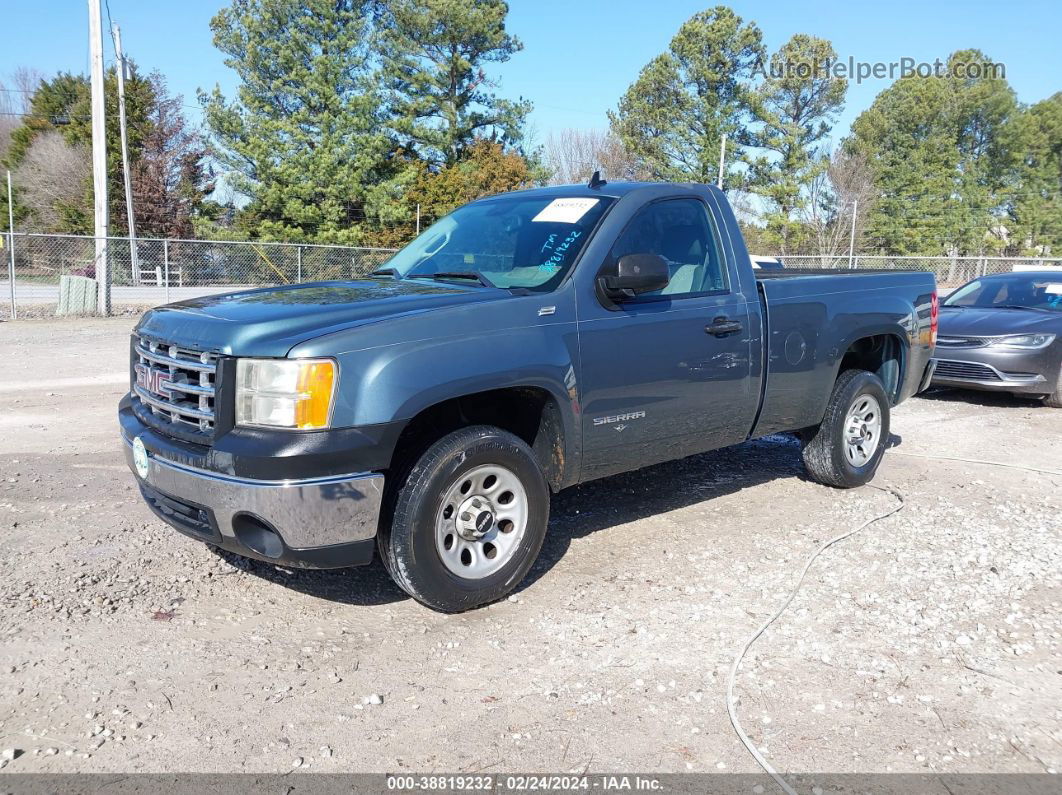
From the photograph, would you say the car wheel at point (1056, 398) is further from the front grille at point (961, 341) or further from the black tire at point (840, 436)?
the black tire at point (840, 436)

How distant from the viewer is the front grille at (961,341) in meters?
10.0

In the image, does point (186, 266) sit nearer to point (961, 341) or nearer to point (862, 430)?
point (961, 341)

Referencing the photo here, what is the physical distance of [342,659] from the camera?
3.66 meters

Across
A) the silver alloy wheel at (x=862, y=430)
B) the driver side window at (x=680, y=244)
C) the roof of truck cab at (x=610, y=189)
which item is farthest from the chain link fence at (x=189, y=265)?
the driver side window at (x=680, y=244)

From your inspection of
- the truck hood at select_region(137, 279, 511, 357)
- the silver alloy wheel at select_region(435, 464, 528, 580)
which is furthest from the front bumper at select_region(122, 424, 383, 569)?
the truck hood at select_region(137, 279, 511, 357)

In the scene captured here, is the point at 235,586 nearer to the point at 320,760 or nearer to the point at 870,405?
the point at 320,760

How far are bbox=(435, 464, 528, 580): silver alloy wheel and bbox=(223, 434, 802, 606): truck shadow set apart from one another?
0.43 m

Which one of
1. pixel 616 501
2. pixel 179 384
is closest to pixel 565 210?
pixel 616 501

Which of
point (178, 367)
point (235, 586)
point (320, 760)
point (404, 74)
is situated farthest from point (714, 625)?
point (404, 74)

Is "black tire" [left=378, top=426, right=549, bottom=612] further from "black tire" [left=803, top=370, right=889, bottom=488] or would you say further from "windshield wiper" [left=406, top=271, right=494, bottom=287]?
"black tire" [left=803, top=370, right=889, bottom=488]

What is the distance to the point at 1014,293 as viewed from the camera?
434 inches

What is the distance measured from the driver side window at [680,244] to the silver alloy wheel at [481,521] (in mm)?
1300

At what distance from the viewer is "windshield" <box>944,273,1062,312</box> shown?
10.7 m

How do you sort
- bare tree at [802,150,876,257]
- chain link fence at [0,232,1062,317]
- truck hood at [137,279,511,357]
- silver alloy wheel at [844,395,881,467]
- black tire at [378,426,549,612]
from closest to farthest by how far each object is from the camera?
truck hood at [137,279,511,357] → black tire at [378,426,549,612] → silver alloy wheel at [844,395,881,467] → chain link fence at [0,232,1062,317] → bare tree at [802,150,876,257]
